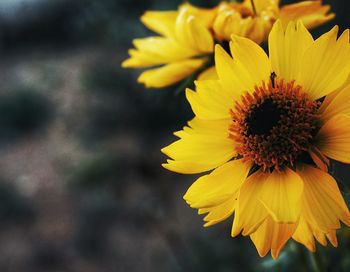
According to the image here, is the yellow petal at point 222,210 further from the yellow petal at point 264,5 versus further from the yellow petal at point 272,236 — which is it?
the yellow petal at point 264,5

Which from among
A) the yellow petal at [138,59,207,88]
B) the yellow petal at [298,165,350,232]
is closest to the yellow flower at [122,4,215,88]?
the yellow petal at [138,59,207,88]

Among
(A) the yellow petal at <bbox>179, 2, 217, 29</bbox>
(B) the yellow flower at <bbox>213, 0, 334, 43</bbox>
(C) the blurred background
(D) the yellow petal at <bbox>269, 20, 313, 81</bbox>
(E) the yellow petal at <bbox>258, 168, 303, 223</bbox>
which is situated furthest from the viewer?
(C) the blurred background

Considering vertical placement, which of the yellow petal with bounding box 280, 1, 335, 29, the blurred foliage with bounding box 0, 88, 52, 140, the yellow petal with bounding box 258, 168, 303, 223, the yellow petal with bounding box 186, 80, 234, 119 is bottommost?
the yellow petal with bounding box 258, 168, 303, 223

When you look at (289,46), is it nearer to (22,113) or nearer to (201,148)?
(201,148)

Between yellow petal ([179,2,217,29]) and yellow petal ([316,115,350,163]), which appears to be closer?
yellow petal ([316,115,350,163])

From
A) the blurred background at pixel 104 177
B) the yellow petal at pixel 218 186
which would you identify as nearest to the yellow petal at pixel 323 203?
the yellow petal at pixel 218 186

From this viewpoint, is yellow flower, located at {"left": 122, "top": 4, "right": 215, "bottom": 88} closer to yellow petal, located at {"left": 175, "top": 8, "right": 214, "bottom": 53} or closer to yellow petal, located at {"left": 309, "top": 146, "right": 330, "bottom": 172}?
yellow petal, located at {"left": 175, "top": 8, "right": 214, "bottom": 53}

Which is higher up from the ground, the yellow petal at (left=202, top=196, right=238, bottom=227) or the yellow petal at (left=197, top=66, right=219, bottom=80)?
the yellow petal at (left=197, top=66, right=219, bottom=80)

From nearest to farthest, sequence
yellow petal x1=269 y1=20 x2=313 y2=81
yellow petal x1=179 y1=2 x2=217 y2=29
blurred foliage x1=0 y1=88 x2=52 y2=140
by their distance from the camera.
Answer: yellow petal x1=269 y1=20 x2=313 y2=81, yellow petal x1=179 y1=2 x2=217 y2=29, blurred foliage x1=0 y1=88 x2=52 y2=140

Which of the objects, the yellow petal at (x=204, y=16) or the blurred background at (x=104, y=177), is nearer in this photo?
the yellow petal at (x=204, y=16)
